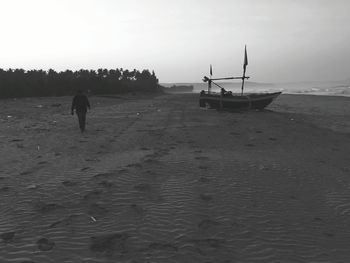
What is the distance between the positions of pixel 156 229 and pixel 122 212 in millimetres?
882

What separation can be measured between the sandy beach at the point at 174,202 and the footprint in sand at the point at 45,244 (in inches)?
0.5

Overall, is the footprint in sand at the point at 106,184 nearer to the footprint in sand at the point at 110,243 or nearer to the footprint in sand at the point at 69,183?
the footprint in sand at the point at 69,183

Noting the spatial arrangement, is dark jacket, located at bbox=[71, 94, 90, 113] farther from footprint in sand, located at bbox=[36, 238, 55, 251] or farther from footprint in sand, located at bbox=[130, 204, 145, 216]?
footprint in sand, located at bbox=[36, 238, 55, 251]

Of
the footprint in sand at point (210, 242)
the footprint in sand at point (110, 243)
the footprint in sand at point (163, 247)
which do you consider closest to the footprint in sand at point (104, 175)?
the footprint in sand at point (110, 243)

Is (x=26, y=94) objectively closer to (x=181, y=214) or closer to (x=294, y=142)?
(x=294, y=142)

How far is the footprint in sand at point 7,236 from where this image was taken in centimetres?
482

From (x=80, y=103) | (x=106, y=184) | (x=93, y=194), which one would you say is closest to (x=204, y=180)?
(x=106, y=184)

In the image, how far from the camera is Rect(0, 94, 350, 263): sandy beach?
4.57 m

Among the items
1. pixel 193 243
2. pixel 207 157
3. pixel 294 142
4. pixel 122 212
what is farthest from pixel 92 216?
pixel 294 142

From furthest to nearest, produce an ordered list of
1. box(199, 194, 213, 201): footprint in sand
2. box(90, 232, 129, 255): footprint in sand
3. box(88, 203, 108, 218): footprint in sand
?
1. box(199, 194, 213, 201): footprint in sand
2. box(88, 203, 108, 218): footprint in sand
3. box(90, 232, 129, 255): footprint in sand

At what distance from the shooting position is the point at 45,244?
4680mm

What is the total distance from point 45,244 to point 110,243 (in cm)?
86

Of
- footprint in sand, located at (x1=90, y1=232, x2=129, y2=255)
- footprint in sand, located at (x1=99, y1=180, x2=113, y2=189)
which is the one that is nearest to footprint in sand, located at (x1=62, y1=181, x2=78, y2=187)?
footprint in sand, located at (x1=99, y1=180, x2=113, y2=189)

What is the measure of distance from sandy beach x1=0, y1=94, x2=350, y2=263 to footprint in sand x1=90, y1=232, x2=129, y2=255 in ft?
0.04
